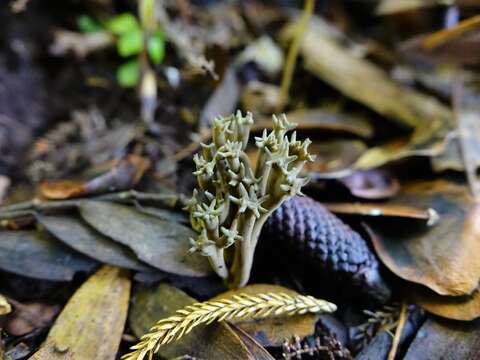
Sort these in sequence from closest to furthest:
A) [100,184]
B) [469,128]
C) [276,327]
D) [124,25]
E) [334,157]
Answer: [276,327] → [100,184] → [334,157] → [469,128] → [124,25]

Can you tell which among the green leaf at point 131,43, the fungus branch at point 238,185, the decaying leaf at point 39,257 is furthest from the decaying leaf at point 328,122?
the decaying leaf at point 39,257

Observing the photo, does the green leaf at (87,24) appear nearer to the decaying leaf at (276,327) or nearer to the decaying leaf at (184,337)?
the decaying leaf at (184,337)

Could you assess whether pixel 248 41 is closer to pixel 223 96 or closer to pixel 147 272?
pixel 223 96

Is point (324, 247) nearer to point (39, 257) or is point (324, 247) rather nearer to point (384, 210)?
point (384, 210)

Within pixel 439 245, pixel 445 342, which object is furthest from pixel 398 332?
pixel 439 245

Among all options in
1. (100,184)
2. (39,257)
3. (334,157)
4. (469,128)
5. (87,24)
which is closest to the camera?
(39,257)

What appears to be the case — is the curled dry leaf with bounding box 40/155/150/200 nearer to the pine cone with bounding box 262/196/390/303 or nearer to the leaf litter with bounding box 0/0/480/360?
the leaf litter with bounding box 0/0/480/360
